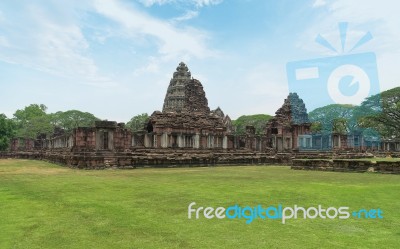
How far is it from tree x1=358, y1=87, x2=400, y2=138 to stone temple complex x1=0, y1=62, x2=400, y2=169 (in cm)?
1015

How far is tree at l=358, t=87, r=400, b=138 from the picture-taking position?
57950 millimetres

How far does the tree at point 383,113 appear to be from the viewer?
57950 mm

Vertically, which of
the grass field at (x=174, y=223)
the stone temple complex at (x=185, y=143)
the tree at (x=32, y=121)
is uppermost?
the tree at (x=32, y=121)

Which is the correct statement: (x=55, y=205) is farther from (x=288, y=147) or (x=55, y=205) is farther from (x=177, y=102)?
(x=177, y=102)

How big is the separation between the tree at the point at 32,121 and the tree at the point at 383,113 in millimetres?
57178

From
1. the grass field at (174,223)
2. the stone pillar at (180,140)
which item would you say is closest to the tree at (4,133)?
the stone pillar at (180,140)

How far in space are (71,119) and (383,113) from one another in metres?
57.5

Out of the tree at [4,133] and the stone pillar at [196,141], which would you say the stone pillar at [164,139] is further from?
the tree at [4,133]

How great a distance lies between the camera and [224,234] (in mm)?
4707

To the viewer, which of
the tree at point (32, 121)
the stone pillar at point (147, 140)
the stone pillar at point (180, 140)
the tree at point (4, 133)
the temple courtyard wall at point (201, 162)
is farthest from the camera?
the tree at point (32, 121)

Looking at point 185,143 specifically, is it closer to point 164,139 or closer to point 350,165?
point 164,139

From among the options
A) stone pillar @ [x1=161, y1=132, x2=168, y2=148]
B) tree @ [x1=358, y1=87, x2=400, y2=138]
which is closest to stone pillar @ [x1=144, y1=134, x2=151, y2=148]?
stone pillar @ [x1=161, y1=132, x2=168, y2=148]

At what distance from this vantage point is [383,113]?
5862cm

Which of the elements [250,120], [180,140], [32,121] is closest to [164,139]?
[180,140]
